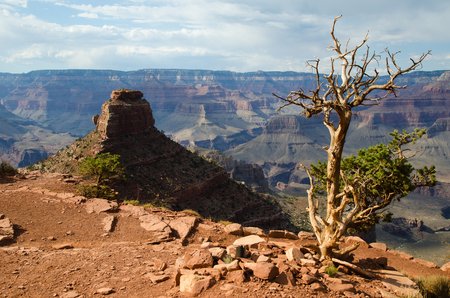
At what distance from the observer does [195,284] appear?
1127cm

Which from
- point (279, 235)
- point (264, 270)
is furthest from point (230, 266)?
point (279, 235)

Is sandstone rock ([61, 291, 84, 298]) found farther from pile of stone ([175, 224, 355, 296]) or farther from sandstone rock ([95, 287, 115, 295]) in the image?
pile of stone ([175, 224, 355, 296])

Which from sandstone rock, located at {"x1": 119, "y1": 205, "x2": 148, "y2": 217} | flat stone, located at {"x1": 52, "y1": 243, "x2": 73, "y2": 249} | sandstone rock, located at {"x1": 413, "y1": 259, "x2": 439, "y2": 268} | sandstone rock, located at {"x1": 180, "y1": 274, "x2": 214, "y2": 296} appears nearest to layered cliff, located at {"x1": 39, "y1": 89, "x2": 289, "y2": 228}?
sandstone rock, located at {"x1": 119, "y1": 205, "x2": 148, "y2": 217}

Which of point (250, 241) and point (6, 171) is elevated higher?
point (250, 241)

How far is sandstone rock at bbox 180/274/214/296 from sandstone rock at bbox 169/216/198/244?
20.7 ft

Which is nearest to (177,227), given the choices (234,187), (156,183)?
(156,183)

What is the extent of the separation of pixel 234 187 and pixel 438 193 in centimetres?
15992

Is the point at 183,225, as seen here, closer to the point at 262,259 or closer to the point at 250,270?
the point at 262,259

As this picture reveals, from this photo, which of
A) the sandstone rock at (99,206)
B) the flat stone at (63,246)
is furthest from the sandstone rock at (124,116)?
the flat stone at (63,246)

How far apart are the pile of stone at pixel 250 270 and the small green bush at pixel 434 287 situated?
4.14 meters

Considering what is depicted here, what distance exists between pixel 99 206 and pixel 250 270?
13.0 metres

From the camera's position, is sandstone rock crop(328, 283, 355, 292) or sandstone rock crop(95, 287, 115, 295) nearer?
sandstone rock crop(95, 287, 115, 295)

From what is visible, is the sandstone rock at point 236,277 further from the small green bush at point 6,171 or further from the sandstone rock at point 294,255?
the small green bush at point 6,171

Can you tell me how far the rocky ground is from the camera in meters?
11.8
